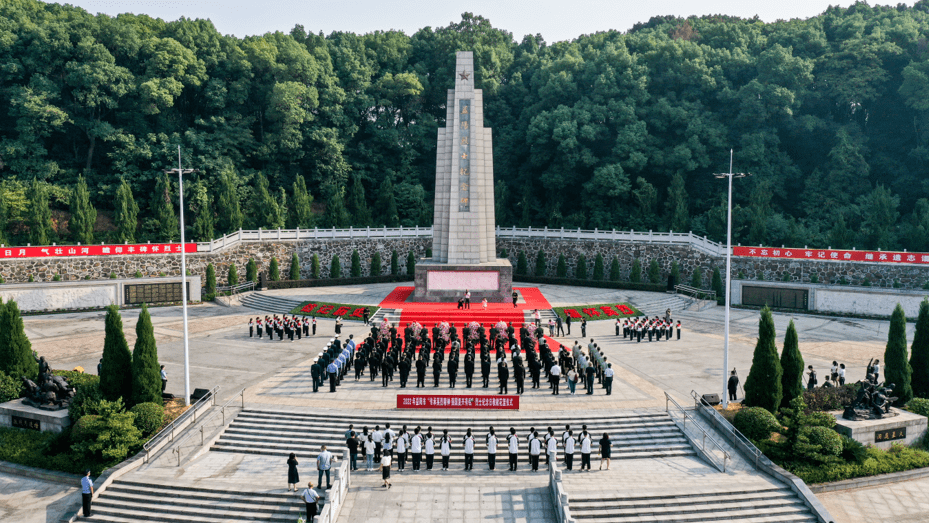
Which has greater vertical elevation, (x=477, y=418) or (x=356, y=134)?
(x=356, y=134)

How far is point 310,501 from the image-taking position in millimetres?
14016

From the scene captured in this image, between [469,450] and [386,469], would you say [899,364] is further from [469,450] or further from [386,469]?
[386,469]

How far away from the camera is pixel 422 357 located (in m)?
22.4

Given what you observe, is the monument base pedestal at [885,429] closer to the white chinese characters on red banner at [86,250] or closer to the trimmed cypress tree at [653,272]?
the trimmed cypress tree at [653,272]

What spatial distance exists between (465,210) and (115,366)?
20669 millimetres

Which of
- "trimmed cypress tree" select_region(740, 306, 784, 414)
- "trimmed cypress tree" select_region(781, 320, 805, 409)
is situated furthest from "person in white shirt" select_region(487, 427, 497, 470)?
"trimmed cypress tree" select_region(781, 320, 805, 409)

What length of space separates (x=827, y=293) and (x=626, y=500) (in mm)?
26437

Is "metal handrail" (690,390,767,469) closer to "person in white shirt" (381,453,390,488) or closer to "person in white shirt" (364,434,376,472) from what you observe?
"person in white shirt" (381,453,390,488)

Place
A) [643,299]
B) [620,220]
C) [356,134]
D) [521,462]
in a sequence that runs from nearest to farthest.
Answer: [521,462] → [643,299] → [620,220] → [356,134]

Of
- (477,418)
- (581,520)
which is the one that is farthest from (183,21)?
(581,520)

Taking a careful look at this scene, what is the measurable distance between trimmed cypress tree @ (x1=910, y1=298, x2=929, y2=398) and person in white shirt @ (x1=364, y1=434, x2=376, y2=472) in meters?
17.5

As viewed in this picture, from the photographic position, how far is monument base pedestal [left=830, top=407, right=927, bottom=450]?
18453mm

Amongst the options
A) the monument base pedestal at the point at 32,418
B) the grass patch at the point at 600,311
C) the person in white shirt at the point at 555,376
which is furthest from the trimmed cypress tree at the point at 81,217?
the person in white shirt at the point at 555,376

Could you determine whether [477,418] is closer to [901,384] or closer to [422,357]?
[422,357]
